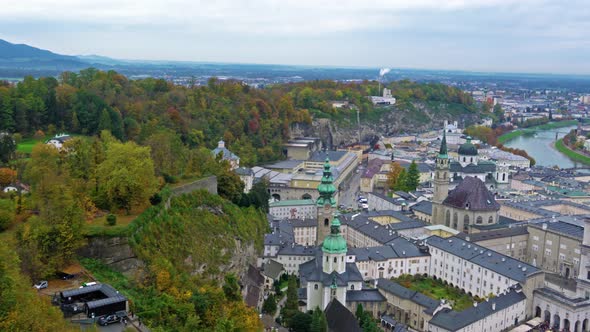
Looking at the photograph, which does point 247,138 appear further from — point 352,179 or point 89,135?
point 89,135

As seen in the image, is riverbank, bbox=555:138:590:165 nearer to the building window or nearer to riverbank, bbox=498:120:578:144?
riverbank, bbox=498:120:578:144

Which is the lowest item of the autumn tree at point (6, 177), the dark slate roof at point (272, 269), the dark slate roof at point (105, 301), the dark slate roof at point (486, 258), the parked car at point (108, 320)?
the dark slate roof at point (272, 269)

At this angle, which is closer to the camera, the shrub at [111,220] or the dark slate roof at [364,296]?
the shrub at [111,220]

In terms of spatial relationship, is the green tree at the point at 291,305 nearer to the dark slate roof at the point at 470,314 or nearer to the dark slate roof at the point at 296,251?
the dark slate roof at the point at 470,314

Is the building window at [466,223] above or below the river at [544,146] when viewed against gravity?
above

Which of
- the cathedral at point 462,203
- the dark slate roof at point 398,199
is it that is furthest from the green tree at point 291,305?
the dark slate roof at point 398,199

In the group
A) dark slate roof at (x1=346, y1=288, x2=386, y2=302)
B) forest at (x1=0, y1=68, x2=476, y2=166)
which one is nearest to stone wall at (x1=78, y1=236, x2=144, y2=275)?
forest at (x1=0, y1=68, x2=476, y2=166)

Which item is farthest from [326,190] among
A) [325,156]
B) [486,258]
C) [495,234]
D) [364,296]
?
[325,156]
